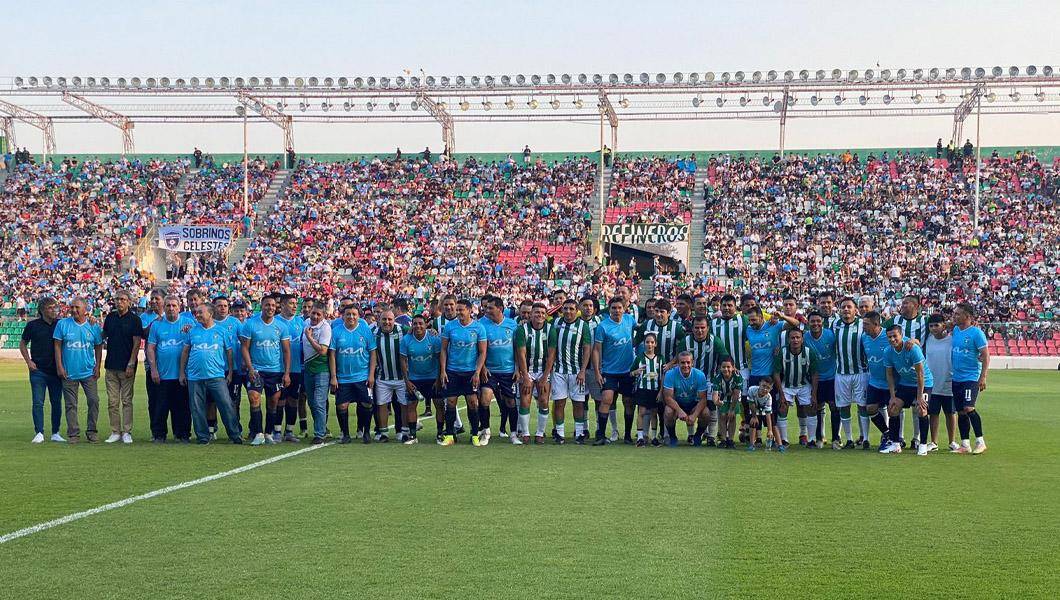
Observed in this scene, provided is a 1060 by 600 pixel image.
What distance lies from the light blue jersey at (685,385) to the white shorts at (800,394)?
98 centimetres

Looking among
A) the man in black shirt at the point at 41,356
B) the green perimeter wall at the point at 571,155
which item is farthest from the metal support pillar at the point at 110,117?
the man in black shirt at the point at 41,356

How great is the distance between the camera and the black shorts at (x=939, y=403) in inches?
512

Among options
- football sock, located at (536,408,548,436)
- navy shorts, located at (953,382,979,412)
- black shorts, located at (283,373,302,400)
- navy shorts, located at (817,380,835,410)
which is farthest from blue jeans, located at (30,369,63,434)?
navy shorts, located at (953,382,979,412)

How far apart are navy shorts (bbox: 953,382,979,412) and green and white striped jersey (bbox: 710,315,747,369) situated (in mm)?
2365

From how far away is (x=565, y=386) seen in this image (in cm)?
1384

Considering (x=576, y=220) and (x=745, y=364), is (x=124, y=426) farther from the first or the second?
(x=576, y=220)

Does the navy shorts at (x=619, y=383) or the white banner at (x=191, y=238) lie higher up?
the white banner at (x=191, y=238)

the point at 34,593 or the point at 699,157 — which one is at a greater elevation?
the point at 699,157

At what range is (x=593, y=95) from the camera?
46.3 meters

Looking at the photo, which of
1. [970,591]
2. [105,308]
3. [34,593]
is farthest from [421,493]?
[105,308]

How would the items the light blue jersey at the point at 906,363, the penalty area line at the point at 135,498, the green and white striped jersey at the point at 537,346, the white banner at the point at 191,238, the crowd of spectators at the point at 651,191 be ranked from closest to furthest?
the penalty area line at the point at 135,498 < the light blue jersey at the point at 906,363 < the green and white striped jersey at the point at 537,346 < the white banner at the point at 191,238 < the crowd of spectators at the point at 651,191

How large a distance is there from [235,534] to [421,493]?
2.09 meters

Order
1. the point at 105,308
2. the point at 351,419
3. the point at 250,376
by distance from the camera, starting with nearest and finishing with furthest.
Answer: the point at 250,376 → the point at 351,419 → the point at 105,308

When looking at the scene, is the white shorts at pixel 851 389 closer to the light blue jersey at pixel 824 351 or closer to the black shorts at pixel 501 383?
the light blue jersey at pixel 824 351
